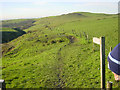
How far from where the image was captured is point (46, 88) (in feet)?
37.7

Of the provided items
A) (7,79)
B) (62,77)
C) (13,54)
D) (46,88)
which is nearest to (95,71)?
(62,77)

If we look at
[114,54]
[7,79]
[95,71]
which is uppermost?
[114,54]

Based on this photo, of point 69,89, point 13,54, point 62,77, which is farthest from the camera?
point 13,54

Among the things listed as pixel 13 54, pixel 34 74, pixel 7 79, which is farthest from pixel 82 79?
pixel 13 54

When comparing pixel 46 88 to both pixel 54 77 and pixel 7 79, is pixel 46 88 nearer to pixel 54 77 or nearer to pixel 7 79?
pixel 54 77

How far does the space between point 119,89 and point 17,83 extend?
10215 mm

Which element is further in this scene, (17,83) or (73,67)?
(73,67)

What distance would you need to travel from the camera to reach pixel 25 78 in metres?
14.2

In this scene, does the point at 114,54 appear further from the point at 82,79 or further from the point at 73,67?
the point at 73,67

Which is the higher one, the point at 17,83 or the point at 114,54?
the point at 114,54

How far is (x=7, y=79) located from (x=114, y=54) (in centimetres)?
1391

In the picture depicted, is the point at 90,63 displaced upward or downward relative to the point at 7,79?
upward

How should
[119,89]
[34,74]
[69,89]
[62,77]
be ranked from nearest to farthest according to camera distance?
1. [119,89]
2. [69,89]
3. [62,77]
4. [34,74]

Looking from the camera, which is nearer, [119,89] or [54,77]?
[119,89]
